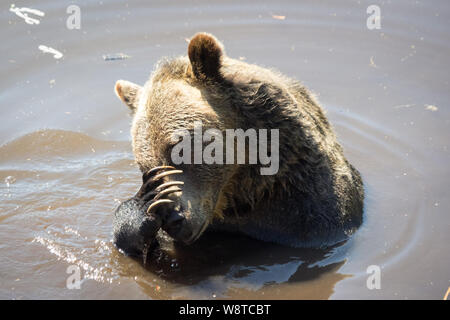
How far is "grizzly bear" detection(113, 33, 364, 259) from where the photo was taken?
13.4 ft

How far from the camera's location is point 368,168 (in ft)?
20.2

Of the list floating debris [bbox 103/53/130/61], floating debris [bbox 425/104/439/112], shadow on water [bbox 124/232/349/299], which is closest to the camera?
shadow on water [bbox 124/232/349/299]

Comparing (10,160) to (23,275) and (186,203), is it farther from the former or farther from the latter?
(186,203)

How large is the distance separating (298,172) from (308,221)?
0.44m

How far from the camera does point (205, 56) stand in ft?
13.9
